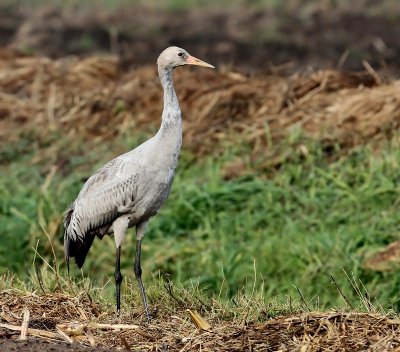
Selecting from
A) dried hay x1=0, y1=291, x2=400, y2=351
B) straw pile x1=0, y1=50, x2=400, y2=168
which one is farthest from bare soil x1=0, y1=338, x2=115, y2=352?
straw pile x1=0, y1=50, x2=400, y2=168

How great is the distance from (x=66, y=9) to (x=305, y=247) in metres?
9.58

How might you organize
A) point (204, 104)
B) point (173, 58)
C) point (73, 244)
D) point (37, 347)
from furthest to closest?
point (204, 104) < point (73, 244) < point (173, 58) < point (37, 347)

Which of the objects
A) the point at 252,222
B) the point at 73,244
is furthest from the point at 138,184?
the point at 252,222

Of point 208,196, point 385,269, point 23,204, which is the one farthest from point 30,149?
point 385,269

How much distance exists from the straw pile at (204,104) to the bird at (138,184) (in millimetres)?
3674

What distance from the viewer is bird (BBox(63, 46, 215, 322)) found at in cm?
750

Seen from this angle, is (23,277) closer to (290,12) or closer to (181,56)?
(181,56)

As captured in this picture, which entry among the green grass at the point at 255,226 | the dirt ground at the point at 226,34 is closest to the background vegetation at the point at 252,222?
the green grass at the point at 255,226

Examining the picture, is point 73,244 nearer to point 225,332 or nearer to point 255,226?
point 255,226

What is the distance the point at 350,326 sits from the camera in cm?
595

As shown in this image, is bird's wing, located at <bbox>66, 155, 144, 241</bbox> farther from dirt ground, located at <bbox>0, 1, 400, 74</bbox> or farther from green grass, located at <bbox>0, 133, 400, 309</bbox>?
dirt ground, located at <bbox>0, 1, 400, 74</bbox>

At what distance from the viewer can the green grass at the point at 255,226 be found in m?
9.63

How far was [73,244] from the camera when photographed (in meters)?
8.45

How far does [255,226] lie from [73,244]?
243cm
